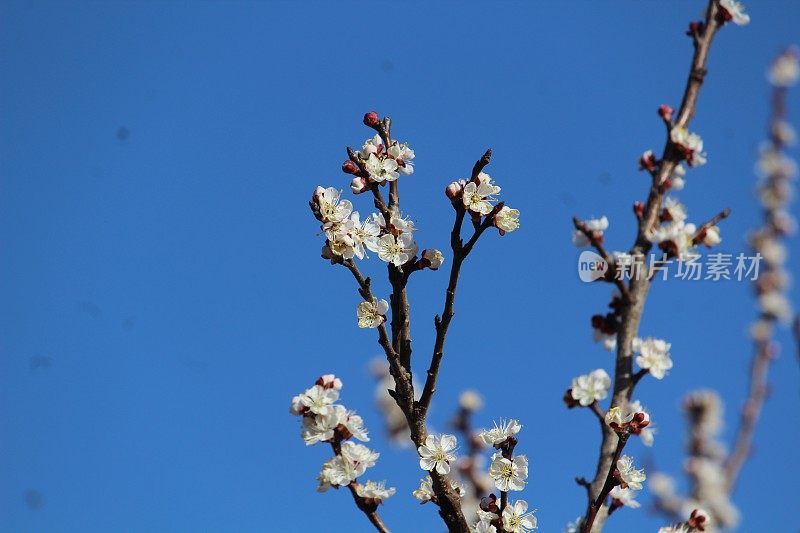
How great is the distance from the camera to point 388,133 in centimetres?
254

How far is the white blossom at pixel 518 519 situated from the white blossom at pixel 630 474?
0.35 metres

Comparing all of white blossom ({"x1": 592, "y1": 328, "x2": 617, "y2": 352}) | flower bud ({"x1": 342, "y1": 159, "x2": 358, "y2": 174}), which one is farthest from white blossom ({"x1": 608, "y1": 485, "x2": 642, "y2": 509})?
flower bud ({"x1": 342, "y1": 159, "x2": 358, "y2": 174})

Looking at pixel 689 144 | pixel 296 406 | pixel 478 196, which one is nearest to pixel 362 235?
pixel 478 196

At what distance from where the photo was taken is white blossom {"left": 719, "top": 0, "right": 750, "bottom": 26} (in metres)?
4.14

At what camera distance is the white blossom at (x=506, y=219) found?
2.26 metres

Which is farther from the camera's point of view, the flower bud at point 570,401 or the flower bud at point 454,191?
the flower bud at point 570,401

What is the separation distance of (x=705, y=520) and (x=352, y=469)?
1.37m

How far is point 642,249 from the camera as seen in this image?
3568 millimetres

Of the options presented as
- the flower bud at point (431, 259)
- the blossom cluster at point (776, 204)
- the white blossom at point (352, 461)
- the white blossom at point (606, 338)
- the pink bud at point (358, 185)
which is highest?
the blossom cluster at point (776, 204)

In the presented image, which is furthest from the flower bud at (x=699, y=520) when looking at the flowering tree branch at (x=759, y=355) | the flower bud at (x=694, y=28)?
the flower bud at (x=694, y=28)

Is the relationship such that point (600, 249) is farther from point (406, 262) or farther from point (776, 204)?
point (776, 204)

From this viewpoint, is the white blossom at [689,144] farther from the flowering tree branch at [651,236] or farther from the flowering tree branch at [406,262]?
the flowering tree branch at [406,262]

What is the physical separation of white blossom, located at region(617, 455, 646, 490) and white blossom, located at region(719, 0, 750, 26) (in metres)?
2.79

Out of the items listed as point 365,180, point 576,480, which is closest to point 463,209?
point 365,180
